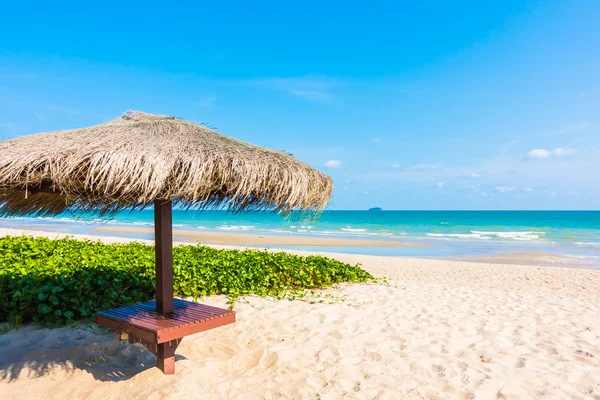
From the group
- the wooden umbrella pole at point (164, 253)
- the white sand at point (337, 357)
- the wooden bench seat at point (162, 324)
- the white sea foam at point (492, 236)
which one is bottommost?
the white sand at point (337, 357)

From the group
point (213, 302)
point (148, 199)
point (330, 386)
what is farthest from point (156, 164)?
point (213, 302)

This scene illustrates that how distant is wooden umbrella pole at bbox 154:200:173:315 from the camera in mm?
3387

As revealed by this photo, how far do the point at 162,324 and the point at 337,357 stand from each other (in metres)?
1.68

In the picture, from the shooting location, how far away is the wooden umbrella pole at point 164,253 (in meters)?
3.39

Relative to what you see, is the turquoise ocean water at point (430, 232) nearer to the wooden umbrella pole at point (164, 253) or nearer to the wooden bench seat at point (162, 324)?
the wooden umbrella pole at point (164, 253)

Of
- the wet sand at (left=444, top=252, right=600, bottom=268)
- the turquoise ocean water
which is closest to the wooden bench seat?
the turquoise ocean water

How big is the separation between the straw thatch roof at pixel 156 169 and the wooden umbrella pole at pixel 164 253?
0.90ft

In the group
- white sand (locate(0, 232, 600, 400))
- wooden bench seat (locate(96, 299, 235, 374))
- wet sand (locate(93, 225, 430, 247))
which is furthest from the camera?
wet sand (locate(93, 225, 430, 247))

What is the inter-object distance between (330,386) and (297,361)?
0.54 metres

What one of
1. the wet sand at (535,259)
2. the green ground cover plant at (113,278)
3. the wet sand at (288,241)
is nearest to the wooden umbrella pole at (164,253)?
the green ground cover plant at (113,278)

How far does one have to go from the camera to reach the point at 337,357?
394 centimetres

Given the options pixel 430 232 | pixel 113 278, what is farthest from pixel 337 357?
pixel 430 232

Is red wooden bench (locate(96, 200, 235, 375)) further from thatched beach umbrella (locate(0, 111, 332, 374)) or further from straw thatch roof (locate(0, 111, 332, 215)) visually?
straw thatch roof (locate(0, 111, 332, 215))

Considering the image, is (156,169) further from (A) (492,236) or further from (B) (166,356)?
(A) (492,236)
